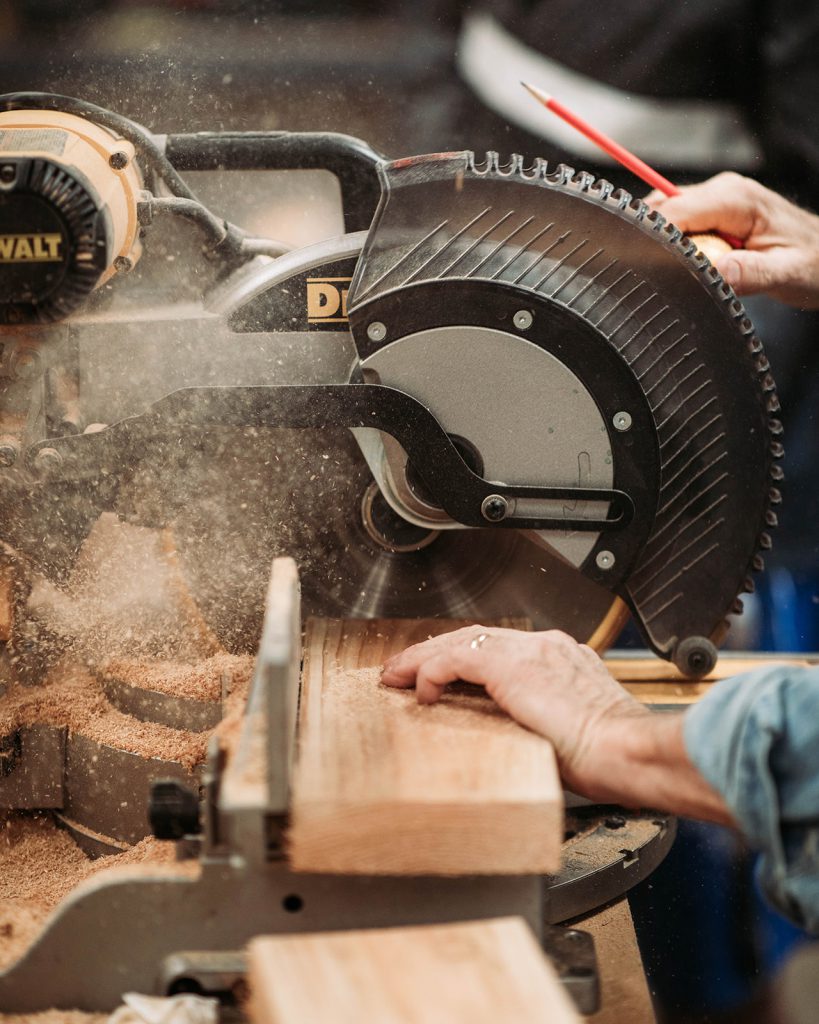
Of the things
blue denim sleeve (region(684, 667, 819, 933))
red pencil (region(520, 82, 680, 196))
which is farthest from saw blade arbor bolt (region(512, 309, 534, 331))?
blue denim sleeve (region(684, 667, 819, 933))

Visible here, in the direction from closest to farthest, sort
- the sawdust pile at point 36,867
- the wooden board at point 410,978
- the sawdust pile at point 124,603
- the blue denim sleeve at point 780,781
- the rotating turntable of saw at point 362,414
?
1. the wooden board at point 410,978
2. the blue denim sleeve at point 780,781
3. the sawdust pile at point 36,867
4. the rotating turntable of saw at point 362,414
5. the sawdust pile at point 124,603

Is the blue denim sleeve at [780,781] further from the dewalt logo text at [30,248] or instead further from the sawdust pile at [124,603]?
the dewalt logo text at [30,248]

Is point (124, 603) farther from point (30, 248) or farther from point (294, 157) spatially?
point (294, 157)

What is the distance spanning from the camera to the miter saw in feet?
4.95

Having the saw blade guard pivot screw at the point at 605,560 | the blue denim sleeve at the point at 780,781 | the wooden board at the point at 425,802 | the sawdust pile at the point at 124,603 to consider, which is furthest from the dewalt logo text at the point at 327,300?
the blue denim sleeve at the point at 780,781

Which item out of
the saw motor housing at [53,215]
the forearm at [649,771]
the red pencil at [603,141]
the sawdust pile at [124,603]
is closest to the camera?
the forearm at [649,771]

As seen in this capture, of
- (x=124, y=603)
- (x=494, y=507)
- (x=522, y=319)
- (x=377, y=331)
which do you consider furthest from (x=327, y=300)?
(x=124, y=603)

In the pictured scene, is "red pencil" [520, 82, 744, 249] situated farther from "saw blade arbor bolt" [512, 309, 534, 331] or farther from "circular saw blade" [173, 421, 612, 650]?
"circular saw blade" [173, 421, 612, 650]

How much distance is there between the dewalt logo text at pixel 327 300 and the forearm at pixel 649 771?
2.50 ft

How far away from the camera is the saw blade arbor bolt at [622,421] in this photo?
5.09 feet

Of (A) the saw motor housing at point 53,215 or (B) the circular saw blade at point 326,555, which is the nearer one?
(A) the saw motor housing at point 53,215

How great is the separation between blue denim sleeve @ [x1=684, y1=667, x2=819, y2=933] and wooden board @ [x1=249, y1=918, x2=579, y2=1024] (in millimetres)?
219

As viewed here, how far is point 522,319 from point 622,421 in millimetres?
211

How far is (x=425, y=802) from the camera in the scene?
95 centimetres
